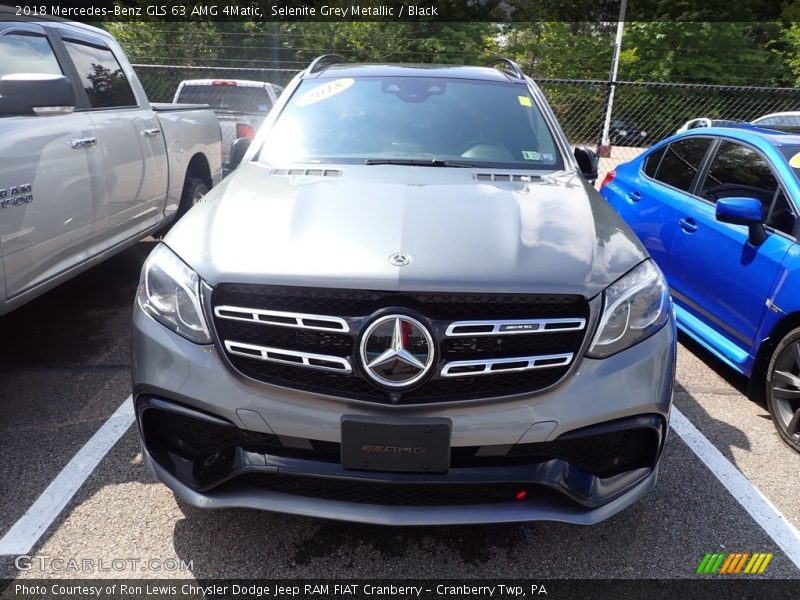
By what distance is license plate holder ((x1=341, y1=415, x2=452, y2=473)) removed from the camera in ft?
6.23

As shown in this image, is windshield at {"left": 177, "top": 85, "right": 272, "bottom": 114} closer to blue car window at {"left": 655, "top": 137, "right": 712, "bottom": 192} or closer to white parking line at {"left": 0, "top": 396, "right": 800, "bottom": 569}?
blue car window at {"left": 655, "top": 137, "right": 712, "bottom": 192}

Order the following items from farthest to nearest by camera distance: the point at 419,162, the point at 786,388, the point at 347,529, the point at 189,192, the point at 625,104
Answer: the point at 625,104 < the point at 189,192 < the point at 786,388 < the point at 419,162 < the point at 347,529

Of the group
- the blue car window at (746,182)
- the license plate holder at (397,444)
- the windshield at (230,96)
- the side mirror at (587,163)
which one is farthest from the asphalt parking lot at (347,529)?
the windshield at (230,96)

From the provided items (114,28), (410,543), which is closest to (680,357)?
(410,543)

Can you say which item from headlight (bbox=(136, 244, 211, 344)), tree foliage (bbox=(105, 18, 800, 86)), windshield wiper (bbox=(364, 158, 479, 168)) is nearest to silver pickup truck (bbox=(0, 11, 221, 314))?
headlight (bbox=(136, 244, 211, 344))

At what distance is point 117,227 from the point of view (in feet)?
14.0

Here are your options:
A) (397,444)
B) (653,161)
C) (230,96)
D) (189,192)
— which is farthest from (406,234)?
(230,96)

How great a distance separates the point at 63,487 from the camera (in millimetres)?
2666

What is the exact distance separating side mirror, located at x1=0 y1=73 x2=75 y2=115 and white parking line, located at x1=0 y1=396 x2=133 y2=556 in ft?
5.32

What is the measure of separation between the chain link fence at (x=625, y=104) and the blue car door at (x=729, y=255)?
9420 mm

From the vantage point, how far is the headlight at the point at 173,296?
79.7 inches

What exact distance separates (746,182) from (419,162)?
2265 millimetres

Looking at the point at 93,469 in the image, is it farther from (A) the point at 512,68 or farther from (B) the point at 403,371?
(A) the point at 512,68

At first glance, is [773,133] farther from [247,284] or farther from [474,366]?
[247,284]
